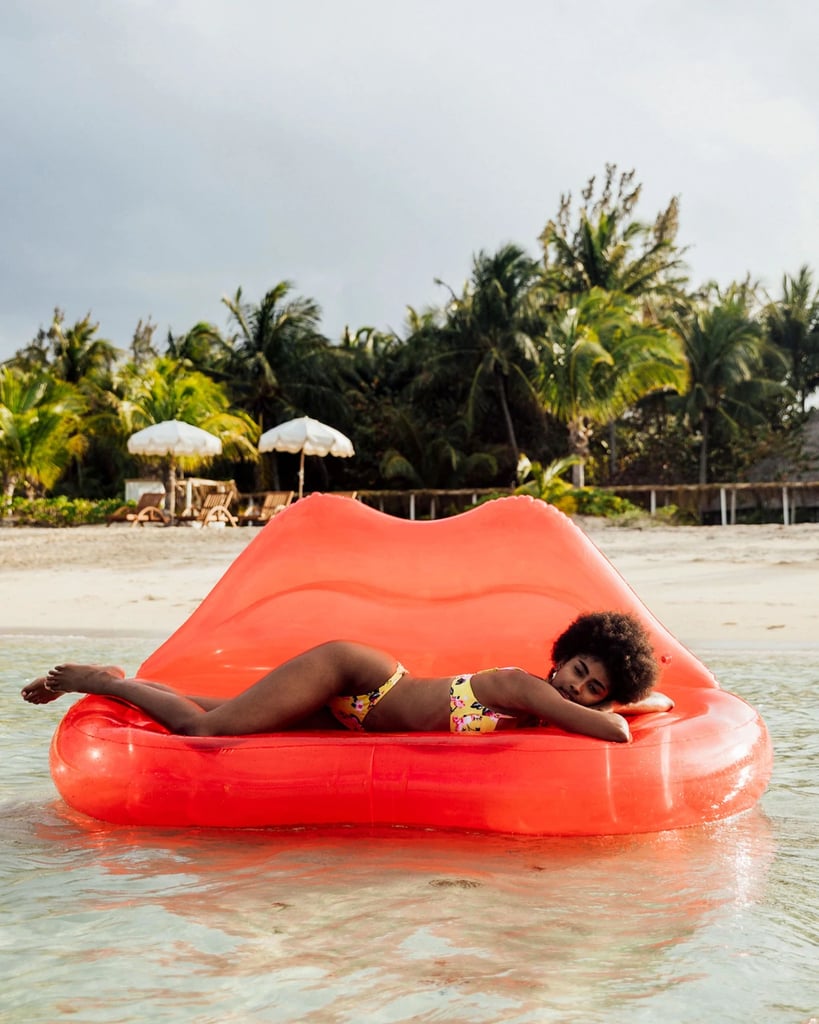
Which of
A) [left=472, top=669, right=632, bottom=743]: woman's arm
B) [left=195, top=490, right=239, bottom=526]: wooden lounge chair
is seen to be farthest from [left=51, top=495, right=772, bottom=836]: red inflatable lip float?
[left=195, top=490, right=239, bottom=526]: wooden lounge chair

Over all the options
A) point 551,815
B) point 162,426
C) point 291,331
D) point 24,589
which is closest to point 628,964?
point 551,815

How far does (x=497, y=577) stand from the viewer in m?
4.43

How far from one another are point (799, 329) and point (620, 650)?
96.8 feet

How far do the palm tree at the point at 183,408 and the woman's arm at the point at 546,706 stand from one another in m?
18.4

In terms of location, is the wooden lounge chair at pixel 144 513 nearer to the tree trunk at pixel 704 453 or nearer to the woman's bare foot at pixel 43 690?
the tree trunk at pixel 704 453

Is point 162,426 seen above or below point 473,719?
above

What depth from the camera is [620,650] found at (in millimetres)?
3041

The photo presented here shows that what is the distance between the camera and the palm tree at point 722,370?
25844 mm

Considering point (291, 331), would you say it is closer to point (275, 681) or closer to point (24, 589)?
point (24, 589)

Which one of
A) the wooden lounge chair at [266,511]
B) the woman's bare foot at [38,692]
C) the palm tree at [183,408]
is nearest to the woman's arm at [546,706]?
the woman's bare foot at [38,692]

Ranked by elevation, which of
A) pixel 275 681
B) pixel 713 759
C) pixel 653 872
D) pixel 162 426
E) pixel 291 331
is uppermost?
pixel 291 331

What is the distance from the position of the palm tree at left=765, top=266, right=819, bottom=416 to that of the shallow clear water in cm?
2899

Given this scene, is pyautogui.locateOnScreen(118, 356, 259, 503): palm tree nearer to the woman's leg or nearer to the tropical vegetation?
the tropical vegetation

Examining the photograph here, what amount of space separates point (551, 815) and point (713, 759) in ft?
1.66
